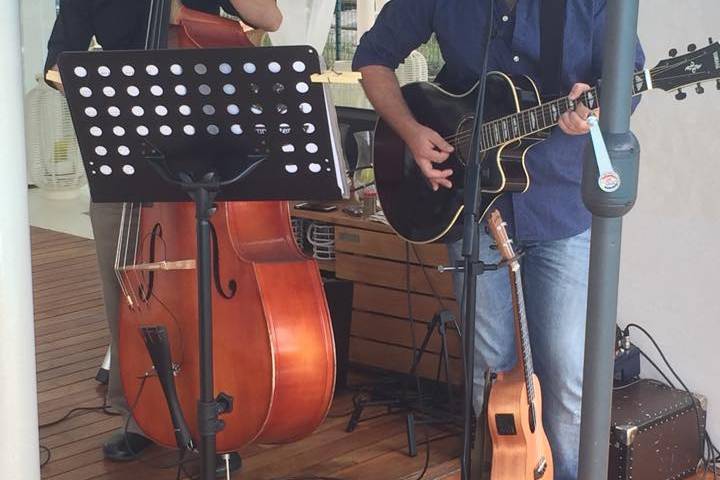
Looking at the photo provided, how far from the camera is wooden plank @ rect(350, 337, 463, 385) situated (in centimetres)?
344

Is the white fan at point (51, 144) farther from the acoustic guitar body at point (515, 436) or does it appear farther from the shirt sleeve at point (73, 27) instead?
the acoustic guitar body at point (515, 436)

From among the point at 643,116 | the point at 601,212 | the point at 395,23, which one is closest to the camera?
the point at 601,212

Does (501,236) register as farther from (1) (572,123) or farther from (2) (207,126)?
(2) (207,126)

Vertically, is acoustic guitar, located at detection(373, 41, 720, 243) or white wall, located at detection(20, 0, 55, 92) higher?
white wall, located at detection(20, 0, 55, 92)

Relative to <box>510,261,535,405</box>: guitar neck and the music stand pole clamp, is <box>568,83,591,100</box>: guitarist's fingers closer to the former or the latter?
<box>510,261,535,405</box>: guitar neck

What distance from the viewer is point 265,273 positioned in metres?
2.37

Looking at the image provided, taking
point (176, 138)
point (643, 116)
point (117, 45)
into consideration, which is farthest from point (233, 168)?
point (643, 116)

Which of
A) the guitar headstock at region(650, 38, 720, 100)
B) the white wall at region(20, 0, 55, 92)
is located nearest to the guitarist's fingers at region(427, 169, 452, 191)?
the guitar headstock at region(650, 38, 720, 100)

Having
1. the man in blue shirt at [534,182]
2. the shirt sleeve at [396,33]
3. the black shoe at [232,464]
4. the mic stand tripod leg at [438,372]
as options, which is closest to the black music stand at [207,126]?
the man in blue shirt at [534,182]

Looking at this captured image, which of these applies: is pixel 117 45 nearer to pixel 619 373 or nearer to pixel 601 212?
pixel 619 373

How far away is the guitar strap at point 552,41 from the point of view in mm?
2207

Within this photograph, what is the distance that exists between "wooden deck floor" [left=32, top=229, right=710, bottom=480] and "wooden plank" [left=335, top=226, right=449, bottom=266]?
0.50m

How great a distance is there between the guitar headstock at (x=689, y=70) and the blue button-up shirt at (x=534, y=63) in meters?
0.22

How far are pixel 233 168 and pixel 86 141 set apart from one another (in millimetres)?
298
